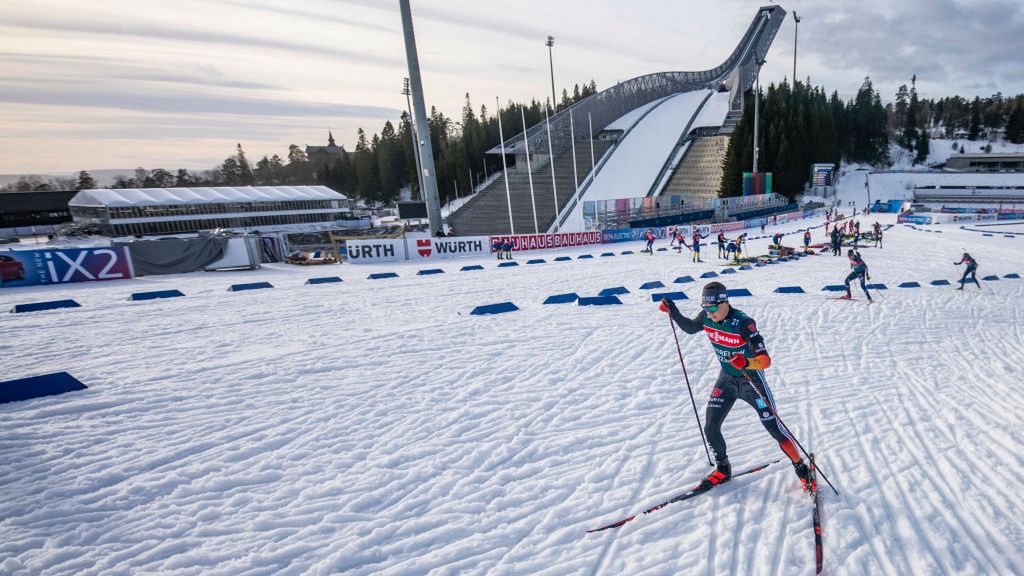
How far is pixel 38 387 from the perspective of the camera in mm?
6375

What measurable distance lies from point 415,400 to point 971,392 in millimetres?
8754

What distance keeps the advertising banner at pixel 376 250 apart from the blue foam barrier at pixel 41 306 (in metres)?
11.8

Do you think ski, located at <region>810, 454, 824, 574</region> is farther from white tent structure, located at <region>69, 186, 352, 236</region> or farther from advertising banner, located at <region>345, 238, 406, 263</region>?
white tent structure, located at <region>69, 186, 352, 236</region>

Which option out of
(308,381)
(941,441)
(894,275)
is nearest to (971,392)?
(941,441)

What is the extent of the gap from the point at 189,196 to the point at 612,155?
49648 millimetres

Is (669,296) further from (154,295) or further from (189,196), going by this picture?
(189,196)

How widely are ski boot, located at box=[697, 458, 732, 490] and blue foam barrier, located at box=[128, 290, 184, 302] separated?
15.2 m

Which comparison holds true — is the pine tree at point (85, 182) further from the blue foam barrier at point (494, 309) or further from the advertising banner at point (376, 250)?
the blue foam barrier at point (494, 309)

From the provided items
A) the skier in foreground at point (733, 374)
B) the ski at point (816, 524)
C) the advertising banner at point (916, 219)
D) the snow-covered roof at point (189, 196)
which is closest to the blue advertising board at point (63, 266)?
the skier in foreground at point (733, 374)

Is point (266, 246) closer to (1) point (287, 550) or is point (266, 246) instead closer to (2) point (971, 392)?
(1) point (287, 550)

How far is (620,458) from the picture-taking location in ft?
17.4

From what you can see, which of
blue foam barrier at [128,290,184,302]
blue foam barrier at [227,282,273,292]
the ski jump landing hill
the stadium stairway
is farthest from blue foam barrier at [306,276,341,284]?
the stadium stairway

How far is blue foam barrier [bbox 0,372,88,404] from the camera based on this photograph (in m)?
6.17

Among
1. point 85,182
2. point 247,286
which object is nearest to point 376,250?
point 247,286
